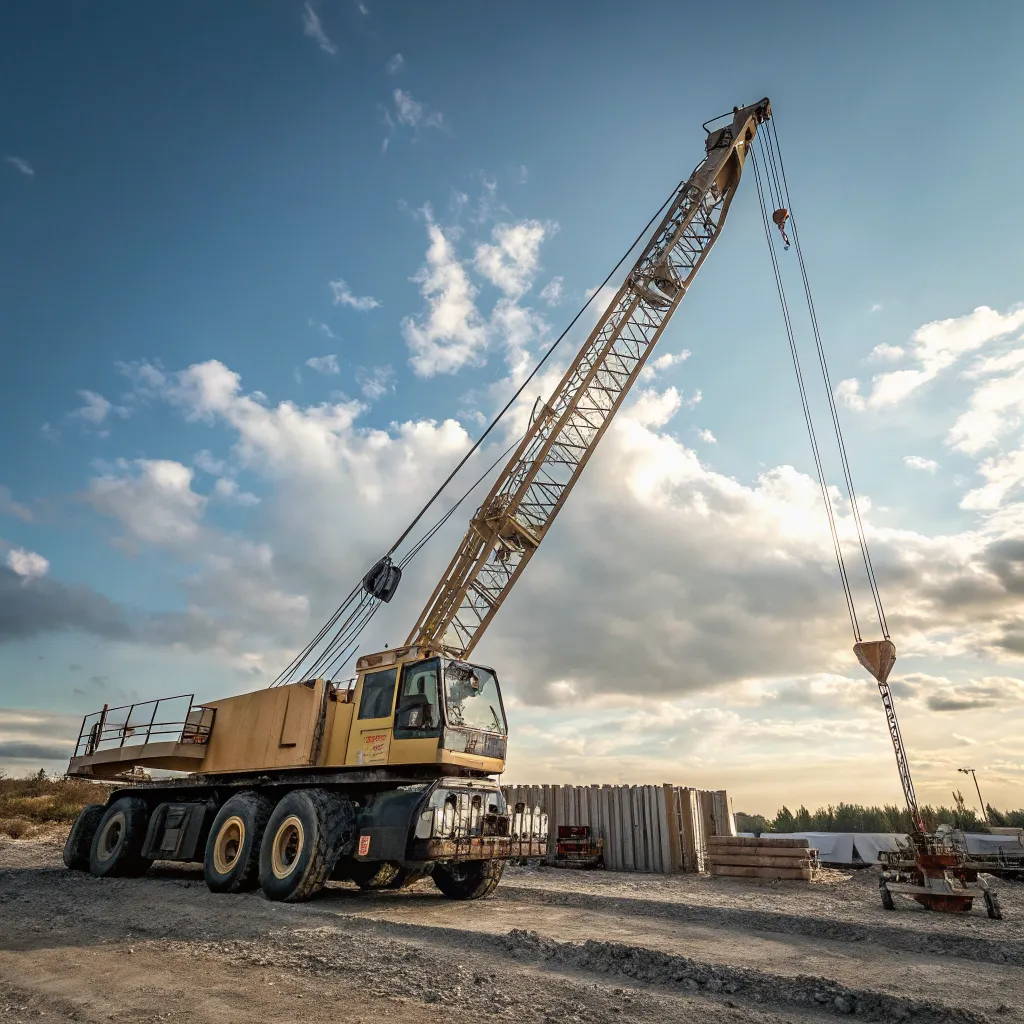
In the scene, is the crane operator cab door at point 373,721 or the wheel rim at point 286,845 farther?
the crane operator cab door at point 373,721

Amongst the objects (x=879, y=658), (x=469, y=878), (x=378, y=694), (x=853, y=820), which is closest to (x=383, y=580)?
(x=378, y=694)

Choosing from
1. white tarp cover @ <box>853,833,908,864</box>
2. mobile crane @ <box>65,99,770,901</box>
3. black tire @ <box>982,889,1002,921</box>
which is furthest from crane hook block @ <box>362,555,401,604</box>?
white tarp cover @ <box>853,833,908,864</box>

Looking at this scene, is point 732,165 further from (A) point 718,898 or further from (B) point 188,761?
(B) point 188,761

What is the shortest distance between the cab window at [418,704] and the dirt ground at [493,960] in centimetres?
254

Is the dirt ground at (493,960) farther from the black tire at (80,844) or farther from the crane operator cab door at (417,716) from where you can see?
the black tire at (80,844)

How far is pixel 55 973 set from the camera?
6598 millimetres

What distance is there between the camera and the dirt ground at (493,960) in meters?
5.54

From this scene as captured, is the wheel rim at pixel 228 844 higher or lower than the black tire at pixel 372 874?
higher

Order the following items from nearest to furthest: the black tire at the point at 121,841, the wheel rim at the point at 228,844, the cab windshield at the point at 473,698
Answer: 1. the cab windshield at the point at 473,698
2. the wheel rim at the point at 228,844
3. the black tire at the point at 121,841

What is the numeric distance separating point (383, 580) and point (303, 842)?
9.21 metres

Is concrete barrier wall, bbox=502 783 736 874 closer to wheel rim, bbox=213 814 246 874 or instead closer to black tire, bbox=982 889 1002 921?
black tire, bbox=982 889 1002 921

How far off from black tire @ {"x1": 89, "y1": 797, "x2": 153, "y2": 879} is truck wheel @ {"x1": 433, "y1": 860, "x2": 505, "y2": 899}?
6.82 meters

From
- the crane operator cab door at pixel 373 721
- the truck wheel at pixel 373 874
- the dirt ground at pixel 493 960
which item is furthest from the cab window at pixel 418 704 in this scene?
the truck wheel at pixel 373 874

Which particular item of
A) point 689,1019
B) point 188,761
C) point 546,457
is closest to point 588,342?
point 546,457
